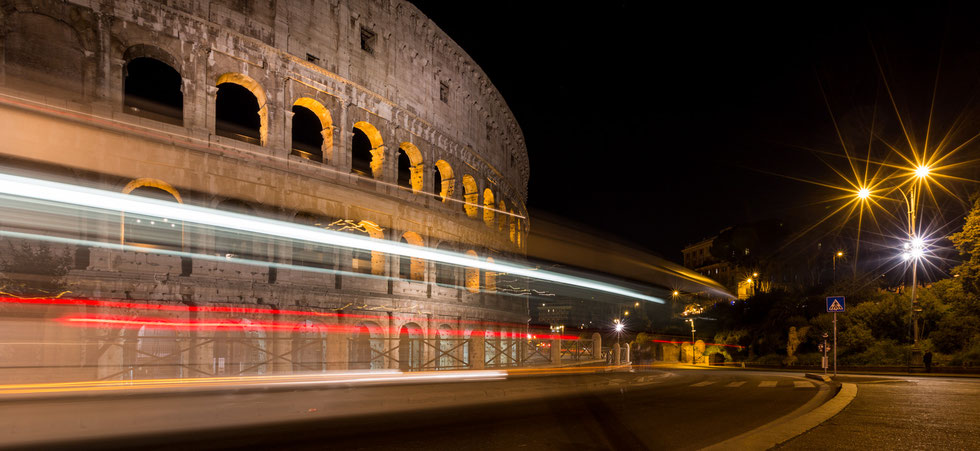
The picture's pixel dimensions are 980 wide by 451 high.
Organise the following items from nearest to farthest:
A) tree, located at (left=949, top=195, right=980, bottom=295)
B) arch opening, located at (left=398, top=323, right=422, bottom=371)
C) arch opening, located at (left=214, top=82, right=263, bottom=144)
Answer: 1. arch opening, located at (left=398, top=323, right=422, bottom=371)
2. tree, located at (left=949, top=195, right=980, bottom=295)
3. arch opening, located at (left=214, top=82, right=263, bottom=144)

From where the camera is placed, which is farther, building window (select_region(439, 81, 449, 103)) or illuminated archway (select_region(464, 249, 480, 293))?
illuminated archway (select_region(464, 249, 480, 293))

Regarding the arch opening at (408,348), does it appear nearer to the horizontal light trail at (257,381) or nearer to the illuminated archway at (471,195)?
the horizontal light trail at (257,381)

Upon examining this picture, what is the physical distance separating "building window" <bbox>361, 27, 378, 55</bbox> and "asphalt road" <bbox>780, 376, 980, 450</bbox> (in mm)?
21915

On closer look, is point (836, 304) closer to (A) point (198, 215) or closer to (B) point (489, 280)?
(A) point (198, 215)

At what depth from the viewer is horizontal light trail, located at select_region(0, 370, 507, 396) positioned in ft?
31.7

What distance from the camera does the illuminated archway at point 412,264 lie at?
2669cm

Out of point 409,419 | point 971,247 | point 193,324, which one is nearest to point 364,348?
point 193,324

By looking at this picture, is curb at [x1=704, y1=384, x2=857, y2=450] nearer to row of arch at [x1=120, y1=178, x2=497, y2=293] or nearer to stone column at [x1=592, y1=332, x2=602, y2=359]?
row of arch at [x1=120, y1=178, x2=497, y2=293]

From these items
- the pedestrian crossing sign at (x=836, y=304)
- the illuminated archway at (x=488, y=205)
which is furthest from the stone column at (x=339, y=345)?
the pedestrian crossing sign at (x=836, y=304)

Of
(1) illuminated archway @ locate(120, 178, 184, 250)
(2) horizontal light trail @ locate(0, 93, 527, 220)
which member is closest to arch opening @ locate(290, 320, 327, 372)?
(1) illuminated archway @ locate(120, 178, 184, 250)

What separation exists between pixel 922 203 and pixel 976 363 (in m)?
10.2

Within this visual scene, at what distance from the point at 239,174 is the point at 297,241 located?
3.16 metres

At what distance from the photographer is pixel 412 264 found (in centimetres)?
2720

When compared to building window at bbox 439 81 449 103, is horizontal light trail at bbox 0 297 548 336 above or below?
below
